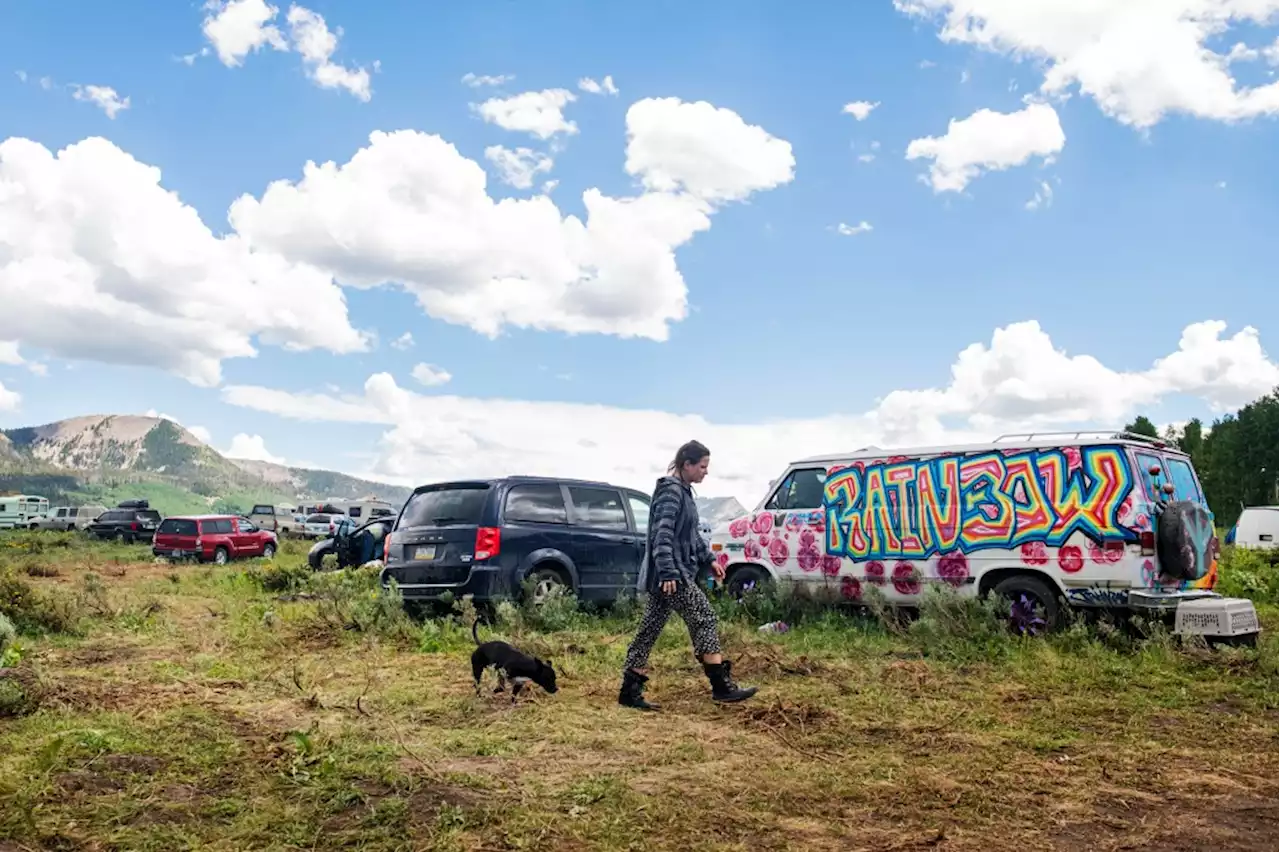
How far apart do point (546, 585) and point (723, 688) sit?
432 centimetres

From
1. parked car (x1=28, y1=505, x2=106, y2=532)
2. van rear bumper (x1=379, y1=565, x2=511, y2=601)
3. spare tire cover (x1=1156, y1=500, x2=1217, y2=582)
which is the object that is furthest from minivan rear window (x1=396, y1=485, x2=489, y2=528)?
parked car (x1=28, y1=505, x2=106, y2=532)

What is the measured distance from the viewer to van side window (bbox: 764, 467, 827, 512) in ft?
36.3

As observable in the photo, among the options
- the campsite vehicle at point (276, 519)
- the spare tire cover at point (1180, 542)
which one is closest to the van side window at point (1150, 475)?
the spare tire cover at point (1180, 542)

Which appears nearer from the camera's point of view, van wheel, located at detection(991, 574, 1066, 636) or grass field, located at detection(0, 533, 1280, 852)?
grass field, located at detection(0, 533, 1280, 852)

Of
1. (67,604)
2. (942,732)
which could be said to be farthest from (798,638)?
(67,604)

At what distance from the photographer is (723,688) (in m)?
6.72

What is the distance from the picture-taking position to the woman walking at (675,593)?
21.8ft

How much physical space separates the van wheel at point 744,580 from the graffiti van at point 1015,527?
75 millimetres

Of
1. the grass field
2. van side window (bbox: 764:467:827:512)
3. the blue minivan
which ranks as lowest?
the grass field

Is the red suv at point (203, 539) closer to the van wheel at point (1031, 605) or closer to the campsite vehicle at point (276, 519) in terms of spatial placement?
the campsite vehicle at point (276, 519)

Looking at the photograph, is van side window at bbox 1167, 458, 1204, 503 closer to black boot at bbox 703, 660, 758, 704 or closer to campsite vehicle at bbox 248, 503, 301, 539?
black boot at bbox 703, 660, 758, 704

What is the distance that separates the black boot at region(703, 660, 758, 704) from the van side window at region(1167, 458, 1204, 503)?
519cm

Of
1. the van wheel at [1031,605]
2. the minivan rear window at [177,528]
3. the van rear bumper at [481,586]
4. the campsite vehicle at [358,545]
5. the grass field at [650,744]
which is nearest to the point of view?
the grass field at [650,744]

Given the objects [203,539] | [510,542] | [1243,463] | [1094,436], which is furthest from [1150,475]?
[1243,463]
